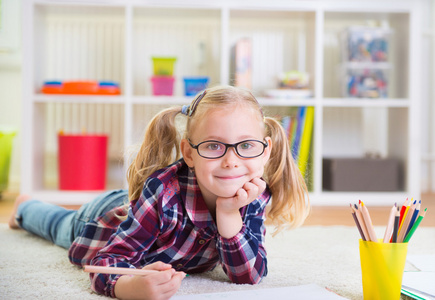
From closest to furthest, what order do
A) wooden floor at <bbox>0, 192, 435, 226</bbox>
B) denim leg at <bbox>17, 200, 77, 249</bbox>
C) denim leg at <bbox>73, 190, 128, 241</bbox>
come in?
1. denim leg at <bbox>73, 190, 128, 241</bbox>
2. denim leg at <bbox>17, 200, 77, 249</bbox>
3. wooden floor at <bbox>0, 192, 435, 226</bbox>

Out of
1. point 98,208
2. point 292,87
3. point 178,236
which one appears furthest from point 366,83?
point 178,236

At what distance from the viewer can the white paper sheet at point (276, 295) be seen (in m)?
0.81

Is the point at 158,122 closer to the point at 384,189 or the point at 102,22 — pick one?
the point at 384,189

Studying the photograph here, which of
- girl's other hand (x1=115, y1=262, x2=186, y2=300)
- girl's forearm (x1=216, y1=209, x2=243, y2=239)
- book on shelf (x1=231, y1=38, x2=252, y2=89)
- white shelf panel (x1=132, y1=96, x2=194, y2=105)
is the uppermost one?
book on shelf (x1=231, y1=38, x2=252, y2=89)

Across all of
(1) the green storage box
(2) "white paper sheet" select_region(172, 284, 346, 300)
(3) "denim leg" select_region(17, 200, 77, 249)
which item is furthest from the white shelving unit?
(2) "white paper sheet" select_region(172, 284, 346, 300)

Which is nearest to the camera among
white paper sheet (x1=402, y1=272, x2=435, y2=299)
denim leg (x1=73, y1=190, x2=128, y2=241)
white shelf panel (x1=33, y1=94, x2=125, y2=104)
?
white paper sheet (x1=402, y1=272, x2=435, y2=299)

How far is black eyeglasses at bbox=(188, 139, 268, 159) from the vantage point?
0.86 meters

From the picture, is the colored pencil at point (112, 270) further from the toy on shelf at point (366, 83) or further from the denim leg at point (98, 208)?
the toy on shelf at point (366, 83)

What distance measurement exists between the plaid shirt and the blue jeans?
9.4 inches

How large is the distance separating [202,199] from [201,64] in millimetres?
1654

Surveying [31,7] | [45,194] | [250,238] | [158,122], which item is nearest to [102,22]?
[31,7]

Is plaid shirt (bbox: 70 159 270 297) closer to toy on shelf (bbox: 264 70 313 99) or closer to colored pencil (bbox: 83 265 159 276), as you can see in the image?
colored pencil (bbox: 83 265 159 276)

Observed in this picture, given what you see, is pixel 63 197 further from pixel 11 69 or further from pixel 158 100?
pixel 11 69

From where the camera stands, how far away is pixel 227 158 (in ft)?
2.78
